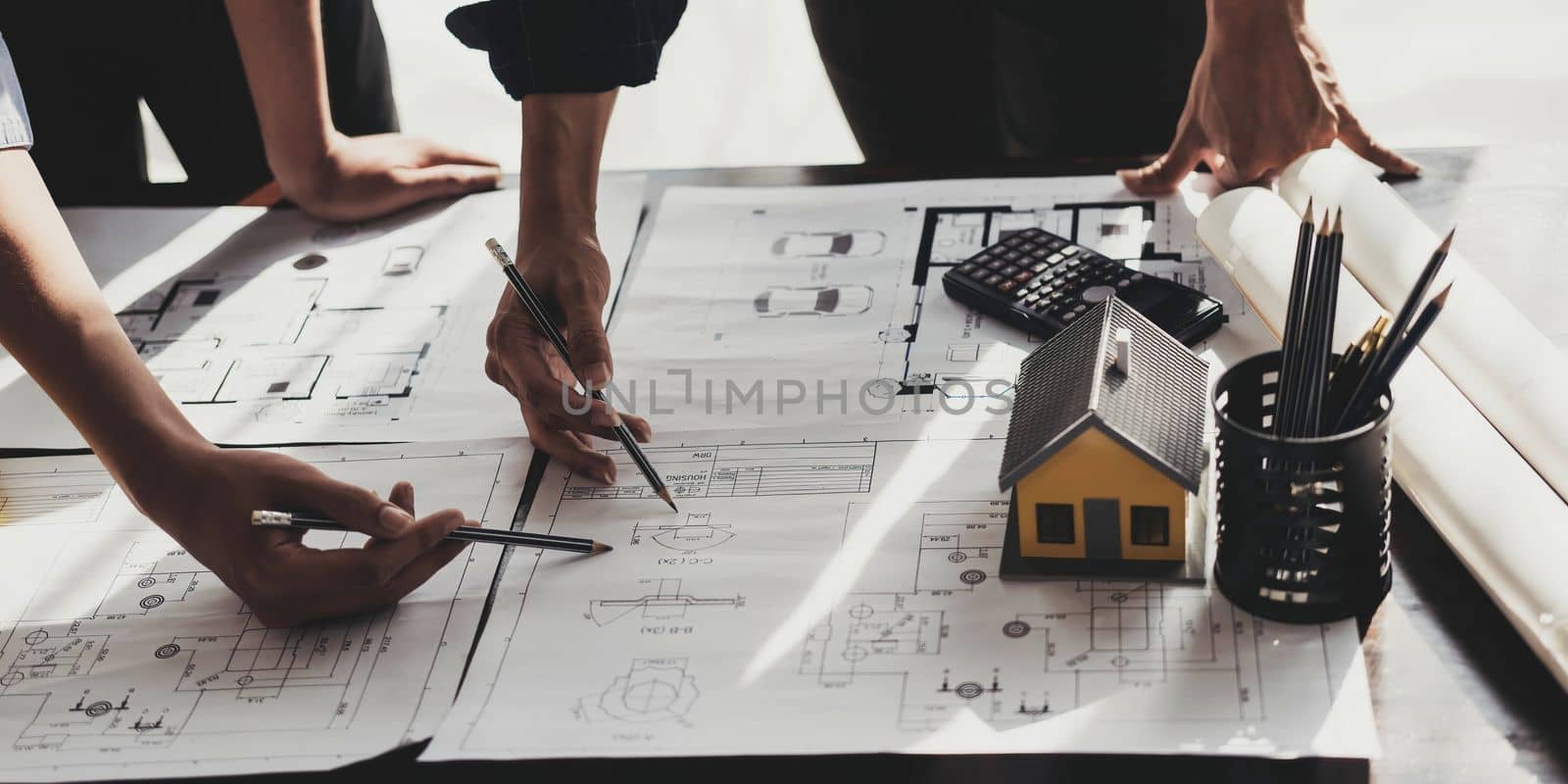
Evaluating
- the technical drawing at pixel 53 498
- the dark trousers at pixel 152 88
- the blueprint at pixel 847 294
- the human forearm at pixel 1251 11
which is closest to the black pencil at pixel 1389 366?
the blueprint at pixel 847 294

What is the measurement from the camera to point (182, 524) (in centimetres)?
84

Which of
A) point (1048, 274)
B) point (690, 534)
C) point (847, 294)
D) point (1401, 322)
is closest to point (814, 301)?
point (847, 294)

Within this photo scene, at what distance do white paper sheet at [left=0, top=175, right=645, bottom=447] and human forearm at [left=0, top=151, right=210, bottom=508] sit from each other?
15cm

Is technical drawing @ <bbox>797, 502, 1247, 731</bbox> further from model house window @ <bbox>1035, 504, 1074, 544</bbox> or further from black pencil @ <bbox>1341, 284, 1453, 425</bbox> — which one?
black pencil @ <bbox>1341, 284, 1453, 425</bbox>

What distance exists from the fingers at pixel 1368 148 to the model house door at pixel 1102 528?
1.88 ft

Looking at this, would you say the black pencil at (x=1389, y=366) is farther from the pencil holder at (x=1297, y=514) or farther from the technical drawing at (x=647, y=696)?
the technical drawing at (x=647, y=696)

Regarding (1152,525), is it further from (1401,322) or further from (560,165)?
(560,165)

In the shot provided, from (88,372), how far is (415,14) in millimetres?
2396

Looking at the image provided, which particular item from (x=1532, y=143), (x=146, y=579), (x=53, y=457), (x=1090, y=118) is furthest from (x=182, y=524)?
(x=1532, y=143)

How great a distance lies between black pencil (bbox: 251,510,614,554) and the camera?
80cm

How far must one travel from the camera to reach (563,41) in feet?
3.39

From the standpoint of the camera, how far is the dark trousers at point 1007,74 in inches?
49.7

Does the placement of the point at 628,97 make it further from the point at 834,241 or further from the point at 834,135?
the point at 834,241

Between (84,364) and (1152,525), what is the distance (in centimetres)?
66
